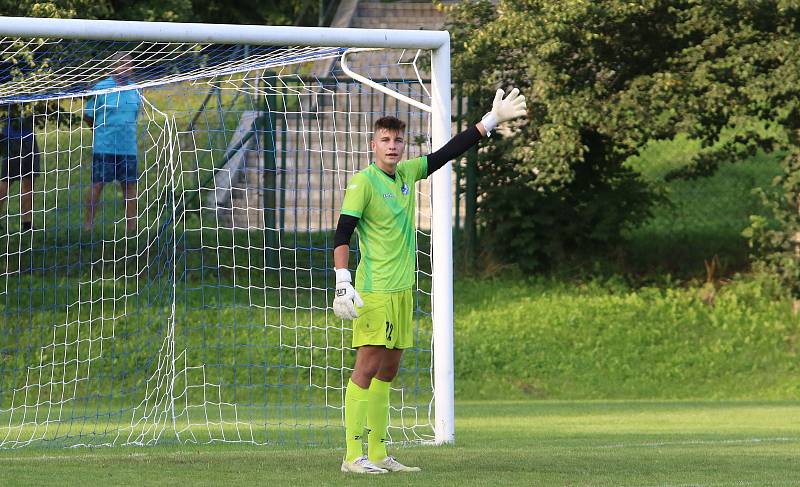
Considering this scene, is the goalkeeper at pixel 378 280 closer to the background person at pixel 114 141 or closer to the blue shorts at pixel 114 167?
the background person at pixel 114 141

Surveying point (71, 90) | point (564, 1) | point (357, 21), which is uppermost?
point (357, 21)

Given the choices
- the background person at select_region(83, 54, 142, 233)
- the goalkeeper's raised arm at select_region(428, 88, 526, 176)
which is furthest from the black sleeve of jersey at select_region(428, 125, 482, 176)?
the background person at select_region(83, 54, 142, 233)

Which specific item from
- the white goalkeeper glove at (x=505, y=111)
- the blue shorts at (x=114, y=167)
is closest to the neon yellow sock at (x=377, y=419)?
the white goalkeeper glove at (x=505, y=111)

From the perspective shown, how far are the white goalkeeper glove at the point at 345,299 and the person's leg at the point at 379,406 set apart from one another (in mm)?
486

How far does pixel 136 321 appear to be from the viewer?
15.0 meters

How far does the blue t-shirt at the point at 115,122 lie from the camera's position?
45.3 ft

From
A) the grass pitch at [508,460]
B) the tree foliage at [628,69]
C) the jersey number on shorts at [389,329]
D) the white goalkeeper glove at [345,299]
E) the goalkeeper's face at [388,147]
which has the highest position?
the tree foliage at [628,69]

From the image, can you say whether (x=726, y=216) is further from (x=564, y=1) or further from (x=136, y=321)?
(x=136, y=321)

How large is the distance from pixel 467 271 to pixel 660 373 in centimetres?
381

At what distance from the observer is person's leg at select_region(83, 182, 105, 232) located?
543 inches

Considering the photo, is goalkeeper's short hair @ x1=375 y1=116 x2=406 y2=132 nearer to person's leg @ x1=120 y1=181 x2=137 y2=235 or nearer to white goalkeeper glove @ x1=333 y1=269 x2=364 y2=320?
white goalkeeper glove @ x1=333 y1=269 x2=364 y2=320

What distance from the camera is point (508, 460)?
8062 millimetres

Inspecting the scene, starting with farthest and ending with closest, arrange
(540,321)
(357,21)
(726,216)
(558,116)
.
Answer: (357,21)
(726,216)
(540,321)
(558,116)

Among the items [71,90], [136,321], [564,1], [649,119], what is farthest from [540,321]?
[71,90]
